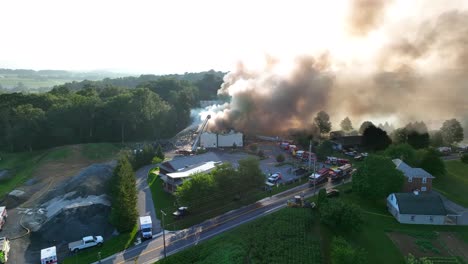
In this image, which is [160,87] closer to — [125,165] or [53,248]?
[125,165]

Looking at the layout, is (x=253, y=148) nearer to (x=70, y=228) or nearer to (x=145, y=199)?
(x=145, y=199)

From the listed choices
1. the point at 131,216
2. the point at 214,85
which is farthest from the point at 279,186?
the point at 214,85

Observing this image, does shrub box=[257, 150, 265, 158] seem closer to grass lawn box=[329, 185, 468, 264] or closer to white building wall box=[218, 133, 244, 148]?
white building wall box=[218, 133, 244, 148]

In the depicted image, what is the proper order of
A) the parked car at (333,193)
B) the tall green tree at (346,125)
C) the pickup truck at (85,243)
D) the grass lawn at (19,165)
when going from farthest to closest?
the tall green tree at (346,125)
the grass lawn at (19,165)
the parked car at (333,193)
the pickup truck at (85,243)

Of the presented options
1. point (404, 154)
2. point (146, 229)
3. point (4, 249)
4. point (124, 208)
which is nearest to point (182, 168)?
point (124, 208)

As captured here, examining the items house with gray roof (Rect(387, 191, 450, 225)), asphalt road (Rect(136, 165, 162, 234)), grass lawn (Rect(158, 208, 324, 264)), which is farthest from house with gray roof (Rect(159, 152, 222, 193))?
house with gray roof (Rect(387, 191, 450, 225))

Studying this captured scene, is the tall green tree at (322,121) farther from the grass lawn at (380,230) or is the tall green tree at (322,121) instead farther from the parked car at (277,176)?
the grass lawn at (380,230)

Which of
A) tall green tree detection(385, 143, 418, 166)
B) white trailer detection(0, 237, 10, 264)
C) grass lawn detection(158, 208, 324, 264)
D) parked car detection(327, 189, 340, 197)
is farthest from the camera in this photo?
tall green tree detection(385, 143, 418, 166)

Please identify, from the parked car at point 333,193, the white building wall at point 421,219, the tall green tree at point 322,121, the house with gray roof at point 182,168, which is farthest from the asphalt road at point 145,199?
the tall green tree at point 322,121
